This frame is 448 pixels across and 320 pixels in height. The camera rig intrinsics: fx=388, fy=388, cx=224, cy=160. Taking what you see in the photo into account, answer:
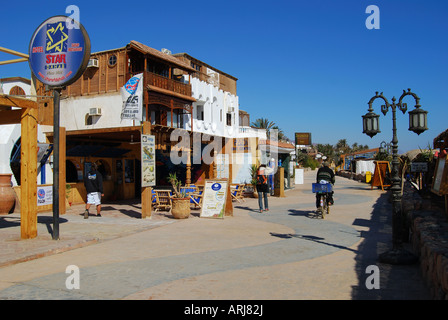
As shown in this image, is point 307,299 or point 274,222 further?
point 274,222

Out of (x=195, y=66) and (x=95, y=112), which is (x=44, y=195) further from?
(x=195, y=66)

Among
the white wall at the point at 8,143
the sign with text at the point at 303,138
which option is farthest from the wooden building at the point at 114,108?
the sign with text at the point at 303,138

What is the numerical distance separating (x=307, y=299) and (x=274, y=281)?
2.66 feet

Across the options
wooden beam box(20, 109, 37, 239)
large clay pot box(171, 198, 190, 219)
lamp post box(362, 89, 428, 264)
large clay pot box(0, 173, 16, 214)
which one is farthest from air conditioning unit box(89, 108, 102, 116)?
lamp post box(362, 89, 428, 264)

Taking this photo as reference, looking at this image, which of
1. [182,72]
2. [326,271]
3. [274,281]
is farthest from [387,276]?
[182,72]

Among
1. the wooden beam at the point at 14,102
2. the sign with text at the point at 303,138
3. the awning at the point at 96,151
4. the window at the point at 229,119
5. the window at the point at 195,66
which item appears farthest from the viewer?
the sign with text at the point at 303,138

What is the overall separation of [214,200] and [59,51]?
6042mm

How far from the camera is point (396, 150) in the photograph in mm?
7070

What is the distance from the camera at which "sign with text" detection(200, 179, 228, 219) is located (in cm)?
1172

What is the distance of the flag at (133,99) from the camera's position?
15.5 metres

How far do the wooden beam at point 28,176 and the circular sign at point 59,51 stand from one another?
0.96 metres

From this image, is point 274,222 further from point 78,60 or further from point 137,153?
point 137,153

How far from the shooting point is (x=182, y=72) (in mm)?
23406

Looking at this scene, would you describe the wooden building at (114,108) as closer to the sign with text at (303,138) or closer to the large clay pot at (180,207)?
the large clay pot at (180,207)
